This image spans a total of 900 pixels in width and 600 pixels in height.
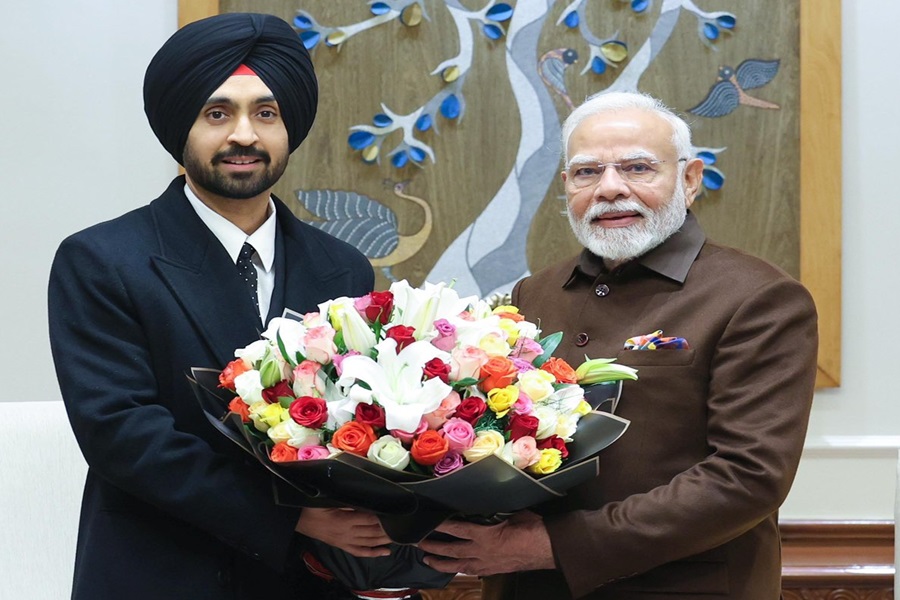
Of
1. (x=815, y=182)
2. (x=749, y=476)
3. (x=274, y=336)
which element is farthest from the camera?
(x=815, y=182)

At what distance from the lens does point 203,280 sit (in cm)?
190

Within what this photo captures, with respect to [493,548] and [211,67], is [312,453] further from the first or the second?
[211,67]

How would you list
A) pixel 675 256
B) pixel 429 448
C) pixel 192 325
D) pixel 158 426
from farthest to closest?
pixel 675 256 → pixel 192 325 → pixel 158 426 → pixel 429 448

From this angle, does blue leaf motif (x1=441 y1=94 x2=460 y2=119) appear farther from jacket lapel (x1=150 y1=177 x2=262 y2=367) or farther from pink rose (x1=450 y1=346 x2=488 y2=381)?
pink rose (x1=450 y1=346 x2=488 y2=381)

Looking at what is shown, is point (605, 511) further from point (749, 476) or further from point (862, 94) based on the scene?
point (862, 94)

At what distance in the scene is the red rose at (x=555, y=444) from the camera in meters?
1.68

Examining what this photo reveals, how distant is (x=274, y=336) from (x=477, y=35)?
6.34ft

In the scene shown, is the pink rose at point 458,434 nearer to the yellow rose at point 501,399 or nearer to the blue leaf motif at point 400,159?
the yellow rose at point 501,399

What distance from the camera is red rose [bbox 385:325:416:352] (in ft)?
5.36

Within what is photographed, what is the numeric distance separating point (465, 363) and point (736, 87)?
2.10 metres

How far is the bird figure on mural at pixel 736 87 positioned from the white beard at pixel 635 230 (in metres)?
1.25

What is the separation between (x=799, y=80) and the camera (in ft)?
10.9

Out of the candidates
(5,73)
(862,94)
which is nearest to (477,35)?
(862,94)

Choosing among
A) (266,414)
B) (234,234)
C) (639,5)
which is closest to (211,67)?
(234,234)
